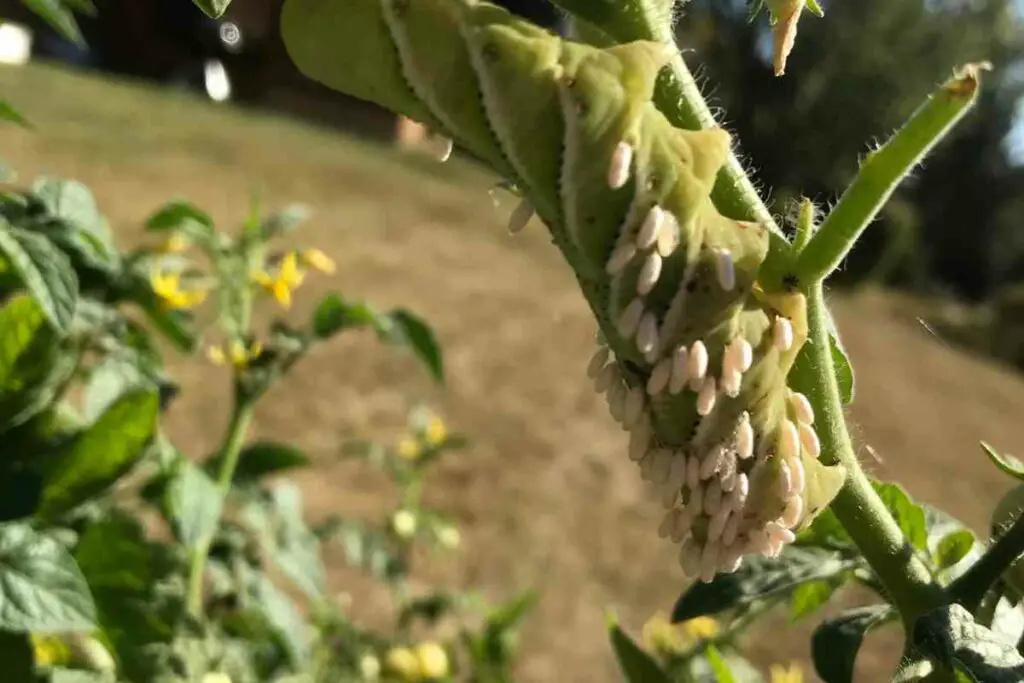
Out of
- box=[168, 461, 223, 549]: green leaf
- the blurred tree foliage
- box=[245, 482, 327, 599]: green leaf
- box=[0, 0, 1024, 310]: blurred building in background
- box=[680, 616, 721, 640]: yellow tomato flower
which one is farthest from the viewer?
the blurred tree foliage

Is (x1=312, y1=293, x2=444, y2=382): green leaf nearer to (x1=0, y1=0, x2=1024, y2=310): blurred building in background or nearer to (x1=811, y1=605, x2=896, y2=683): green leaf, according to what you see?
(x1=811, y1=605, x2=896, y2=683): green leaf

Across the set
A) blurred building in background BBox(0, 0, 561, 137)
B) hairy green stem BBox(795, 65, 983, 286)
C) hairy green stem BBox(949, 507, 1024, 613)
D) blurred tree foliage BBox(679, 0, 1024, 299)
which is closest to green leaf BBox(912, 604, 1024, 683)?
hairy green stem BBox(949, 507, 1024, 613)

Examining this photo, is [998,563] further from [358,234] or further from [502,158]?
[358,234]

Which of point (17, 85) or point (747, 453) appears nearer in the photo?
point (747, 453)

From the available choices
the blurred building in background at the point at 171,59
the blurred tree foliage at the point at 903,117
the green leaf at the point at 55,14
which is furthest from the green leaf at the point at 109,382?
the blurred tree foliage at the point at 903,117

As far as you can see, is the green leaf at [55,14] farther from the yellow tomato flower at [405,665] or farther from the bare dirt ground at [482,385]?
the yellow tomato flower at [405,665]

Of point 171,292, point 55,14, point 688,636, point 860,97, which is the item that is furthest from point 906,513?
point 860,97

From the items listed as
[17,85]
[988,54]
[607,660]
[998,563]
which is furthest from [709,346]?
[988,54]
